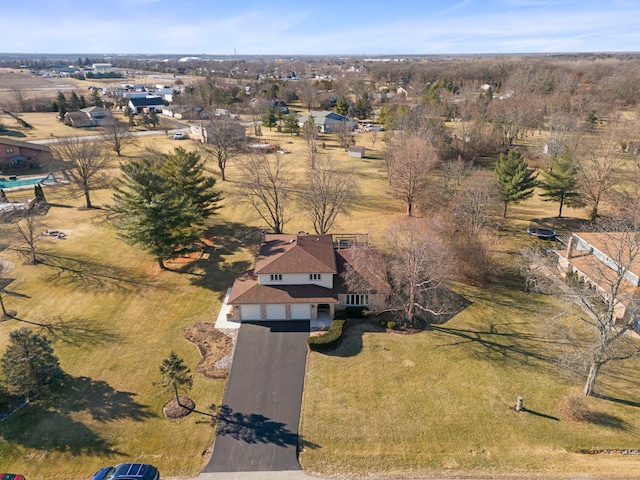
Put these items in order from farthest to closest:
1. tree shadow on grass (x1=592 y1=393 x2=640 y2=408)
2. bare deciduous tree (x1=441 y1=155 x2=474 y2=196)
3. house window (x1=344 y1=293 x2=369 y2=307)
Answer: bare deciduous tree (x1=441 y1=155 x2=474 y2=196) → house window (x1=344 y1=293 x2=369 y2=307) → tree shadow on grass (x1=592 y1=393 x2=640 y2=408)

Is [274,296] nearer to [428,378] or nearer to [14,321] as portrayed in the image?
[428,378]

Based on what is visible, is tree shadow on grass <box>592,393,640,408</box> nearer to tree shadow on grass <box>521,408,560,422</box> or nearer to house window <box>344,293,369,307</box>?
tree shadow on grass <box>521,408,560,422</box>

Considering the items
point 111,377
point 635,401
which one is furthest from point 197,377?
point 635,401

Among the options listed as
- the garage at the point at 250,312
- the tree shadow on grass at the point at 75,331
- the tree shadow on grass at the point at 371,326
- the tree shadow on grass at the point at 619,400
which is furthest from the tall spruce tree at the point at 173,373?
the tree shadow on grass at the point at 619,400

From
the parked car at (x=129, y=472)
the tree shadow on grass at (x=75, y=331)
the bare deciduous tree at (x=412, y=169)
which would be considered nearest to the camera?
the parked car at (x=129, y=472)

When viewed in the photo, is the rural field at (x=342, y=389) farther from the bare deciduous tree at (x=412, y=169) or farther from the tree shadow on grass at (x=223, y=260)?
the bare deciduous tree at (x=412, y=169)

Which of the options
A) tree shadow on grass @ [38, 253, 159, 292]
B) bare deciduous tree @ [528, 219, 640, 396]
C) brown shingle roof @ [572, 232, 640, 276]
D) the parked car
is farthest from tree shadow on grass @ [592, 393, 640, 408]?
tree shadow on grass @ [38, 253, 159, 292]
